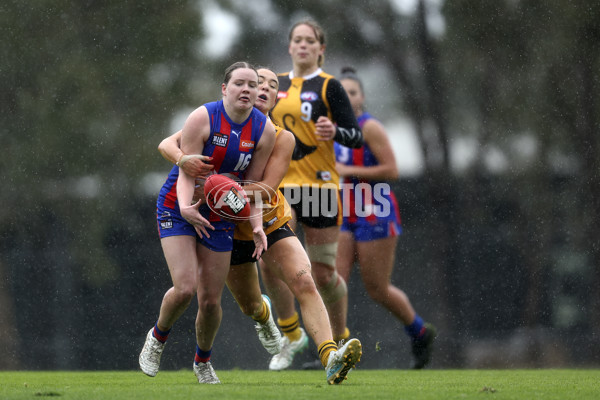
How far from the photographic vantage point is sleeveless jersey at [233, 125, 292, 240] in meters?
4.31

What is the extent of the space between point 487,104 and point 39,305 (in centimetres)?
496

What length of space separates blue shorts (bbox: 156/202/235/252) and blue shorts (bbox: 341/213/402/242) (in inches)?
89.9

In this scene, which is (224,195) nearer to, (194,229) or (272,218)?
(194,229)

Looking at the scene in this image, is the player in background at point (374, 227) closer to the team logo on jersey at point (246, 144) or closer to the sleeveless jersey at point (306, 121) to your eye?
the sleeveless jersey at point (306, 121)

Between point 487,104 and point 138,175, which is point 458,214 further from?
point 138,175

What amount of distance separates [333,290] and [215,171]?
1.77m

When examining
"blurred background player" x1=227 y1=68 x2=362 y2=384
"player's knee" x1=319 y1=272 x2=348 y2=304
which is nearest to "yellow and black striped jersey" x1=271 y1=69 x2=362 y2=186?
"player's knee" x1=319 y1=272 x2=348 y2=304

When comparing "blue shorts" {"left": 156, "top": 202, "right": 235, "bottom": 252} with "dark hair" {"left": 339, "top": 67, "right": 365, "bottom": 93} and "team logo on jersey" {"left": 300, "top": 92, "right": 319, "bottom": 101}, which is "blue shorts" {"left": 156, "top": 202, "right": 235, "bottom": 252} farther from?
"dark hair" {"left": 339, "top": 67, "right": 365, "bottom": 93}

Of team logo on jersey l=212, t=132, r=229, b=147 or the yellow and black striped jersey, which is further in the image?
the yellow and black striped jersey

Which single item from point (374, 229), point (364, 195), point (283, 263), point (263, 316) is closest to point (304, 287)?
point (283, 263)

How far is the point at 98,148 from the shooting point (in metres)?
9.48

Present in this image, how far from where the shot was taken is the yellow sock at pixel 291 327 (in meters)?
5.94

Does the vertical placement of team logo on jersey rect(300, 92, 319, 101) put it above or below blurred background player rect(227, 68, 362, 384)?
above

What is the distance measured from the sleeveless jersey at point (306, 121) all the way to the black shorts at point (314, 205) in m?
0.05
